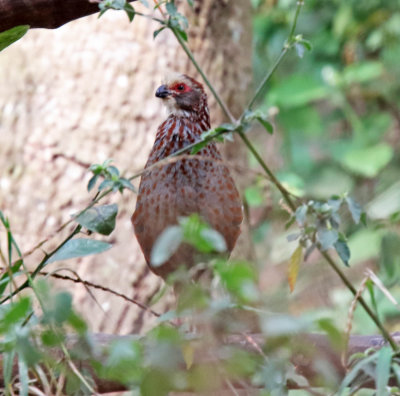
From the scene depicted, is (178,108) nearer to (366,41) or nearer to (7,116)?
(7,116)

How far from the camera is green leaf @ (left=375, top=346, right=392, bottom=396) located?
1.18 meters

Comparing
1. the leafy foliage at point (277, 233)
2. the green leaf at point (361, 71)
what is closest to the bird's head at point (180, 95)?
the leafy foliage at point (277, 233)

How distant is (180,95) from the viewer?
7.38ft

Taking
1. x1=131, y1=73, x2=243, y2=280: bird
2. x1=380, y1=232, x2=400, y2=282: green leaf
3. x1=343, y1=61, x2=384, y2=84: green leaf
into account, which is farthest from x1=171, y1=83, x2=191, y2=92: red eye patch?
x1=343, y1=61, x2=384, y2=84: green leaf

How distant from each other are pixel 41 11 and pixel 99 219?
1.70 ft

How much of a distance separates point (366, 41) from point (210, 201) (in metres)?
4.18

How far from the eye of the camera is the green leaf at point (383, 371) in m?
1.18

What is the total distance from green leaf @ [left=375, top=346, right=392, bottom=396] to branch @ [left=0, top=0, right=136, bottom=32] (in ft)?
3.00

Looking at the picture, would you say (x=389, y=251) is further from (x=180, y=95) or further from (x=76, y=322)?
(x=76, y=322)

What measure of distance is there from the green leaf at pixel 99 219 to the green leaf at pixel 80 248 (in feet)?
0.09

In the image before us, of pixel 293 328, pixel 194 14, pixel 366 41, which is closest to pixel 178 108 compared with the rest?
pixel 194 14

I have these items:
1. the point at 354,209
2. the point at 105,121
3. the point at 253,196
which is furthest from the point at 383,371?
the point at 253,196

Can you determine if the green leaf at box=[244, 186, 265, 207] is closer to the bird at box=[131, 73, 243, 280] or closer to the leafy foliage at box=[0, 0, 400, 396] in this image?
the leafy foliage at box=[0, 0, 400, 396]

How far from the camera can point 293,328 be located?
0.79 m
